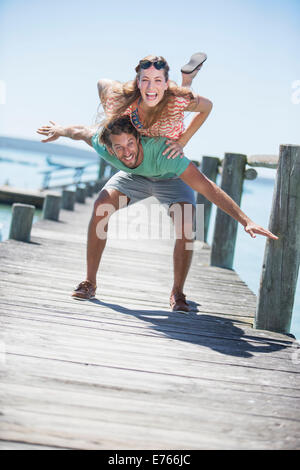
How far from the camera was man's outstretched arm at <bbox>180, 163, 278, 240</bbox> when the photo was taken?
299cm

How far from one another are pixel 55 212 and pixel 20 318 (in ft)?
16.9

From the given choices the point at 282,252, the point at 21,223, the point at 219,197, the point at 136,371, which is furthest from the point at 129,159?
the point at 21,223

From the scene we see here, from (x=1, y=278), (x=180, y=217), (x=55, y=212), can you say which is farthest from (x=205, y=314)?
(x=55, y=212)

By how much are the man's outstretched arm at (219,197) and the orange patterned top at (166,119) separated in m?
0.32

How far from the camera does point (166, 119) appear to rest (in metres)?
3.32

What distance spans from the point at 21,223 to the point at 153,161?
2701 millimetres

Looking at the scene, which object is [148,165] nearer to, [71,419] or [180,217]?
[180,217]

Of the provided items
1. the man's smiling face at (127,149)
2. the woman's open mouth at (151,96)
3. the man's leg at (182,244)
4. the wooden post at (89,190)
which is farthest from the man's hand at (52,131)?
the wooden post at (89,190)

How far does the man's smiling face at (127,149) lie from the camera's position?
10.6ft

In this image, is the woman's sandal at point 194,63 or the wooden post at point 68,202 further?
the wooden post at point 68,202

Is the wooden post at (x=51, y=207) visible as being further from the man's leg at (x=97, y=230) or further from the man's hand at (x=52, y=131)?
the man's leg at (x=97, y=230)

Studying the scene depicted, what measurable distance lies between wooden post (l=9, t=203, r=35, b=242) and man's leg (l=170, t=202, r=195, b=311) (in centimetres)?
242

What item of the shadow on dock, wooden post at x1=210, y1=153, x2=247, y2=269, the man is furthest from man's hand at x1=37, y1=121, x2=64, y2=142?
wooden post at x1=210, y1=153, x2=247, y2=269

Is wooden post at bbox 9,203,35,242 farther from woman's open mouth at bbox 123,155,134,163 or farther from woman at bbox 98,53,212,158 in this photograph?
woman's open mouth at bbox 123,155,134,163
